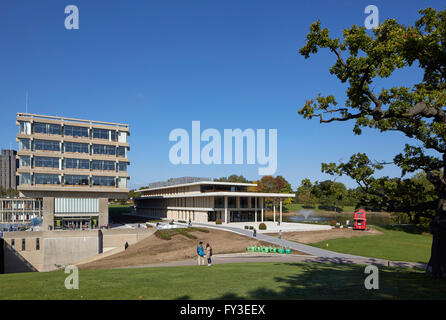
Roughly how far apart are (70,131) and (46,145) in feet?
16.0

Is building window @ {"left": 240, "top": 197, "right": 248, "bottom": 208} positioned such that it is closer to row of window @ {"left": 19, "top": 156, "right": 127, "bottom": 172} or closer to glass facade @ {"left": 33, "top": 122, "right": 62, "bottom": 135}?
row of window @ {"left": 19, "top": 156, "right": 127, "bottom": 172}

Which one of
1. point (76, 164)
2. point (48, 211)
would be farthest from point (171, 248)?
point (76, 164)

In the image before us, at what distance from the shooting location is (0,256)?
44406 mm

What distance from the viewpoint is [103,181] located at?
62219 mm

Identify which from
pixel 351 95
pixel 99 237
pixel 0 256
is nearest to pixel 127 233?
pixel 99 237

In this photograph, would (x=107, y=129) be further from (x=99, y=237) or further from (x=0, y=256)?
(x=0, y=256)

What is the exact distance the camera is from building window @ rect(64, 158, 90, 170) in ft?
197

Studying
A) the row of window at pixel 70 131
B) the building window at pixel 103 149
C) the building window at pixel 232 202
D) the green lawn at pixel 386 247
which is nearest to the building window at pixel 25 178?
the row of window at pixel 70 131

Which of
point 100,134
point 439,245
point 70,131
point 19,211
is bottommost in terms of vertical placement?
point 19,211

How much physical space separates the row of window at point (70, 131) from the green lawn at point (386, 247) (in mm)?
43466

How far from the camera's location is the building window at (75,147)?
60531mm

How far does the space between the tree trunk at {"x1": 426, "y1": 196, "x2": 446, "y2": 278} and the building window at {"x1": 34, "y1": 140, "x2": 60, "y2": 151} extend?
199ft

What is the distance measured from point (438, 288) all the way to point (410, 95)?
26.2 feet

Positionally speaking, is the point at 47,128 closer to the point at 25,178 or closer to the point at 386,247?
the point at 25,178
